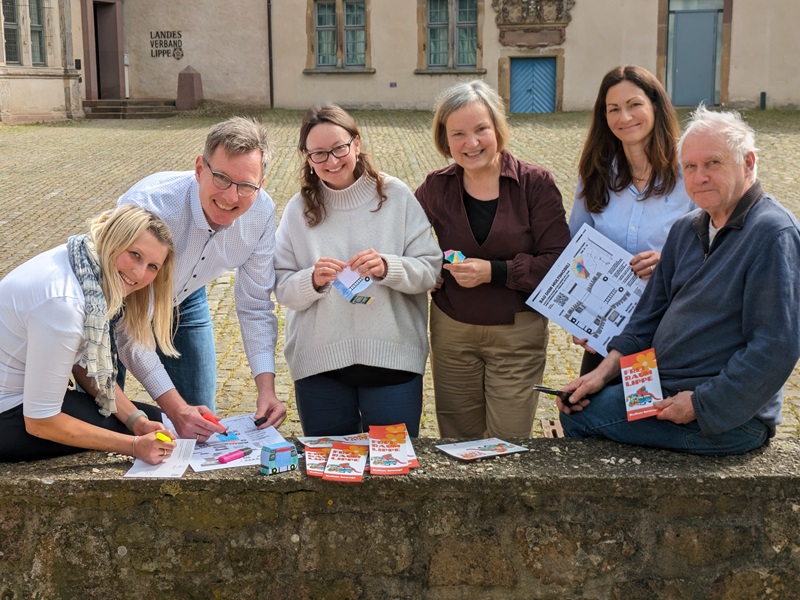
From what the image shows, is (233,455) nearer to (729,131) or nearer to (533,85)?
(729,131)

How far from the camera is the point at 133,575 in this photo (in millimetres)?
3369

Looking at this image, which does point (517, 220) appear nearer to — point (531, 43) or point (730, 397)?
point (730, 397)

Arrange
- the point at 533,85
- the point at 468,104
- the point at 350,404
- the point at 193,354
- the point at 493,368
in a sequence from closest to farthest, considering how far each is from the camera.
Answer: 1. the point at 468,104
2. the point at 350,404
3. the point at 493,368
4. the point at 193,354
5. the point at 533,85

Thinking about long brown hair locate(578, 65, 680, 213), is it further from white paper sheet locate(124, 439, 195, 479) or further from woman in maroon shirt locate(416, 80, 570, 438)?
white paper sheet locate(124, 439, 195, 479)

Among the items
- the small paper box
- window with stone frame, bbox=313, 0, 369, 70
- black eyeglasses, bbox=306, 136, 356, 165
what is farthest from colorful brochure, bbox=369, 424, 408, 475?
window with stone frame, bbox=313, 0, 369, 70

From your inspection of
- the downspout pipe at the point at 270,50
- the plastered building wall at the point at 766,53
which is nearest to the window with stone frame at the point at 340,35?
the downspout pipe at the point at 270,50

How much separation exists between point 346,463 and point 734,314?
140 centimetres

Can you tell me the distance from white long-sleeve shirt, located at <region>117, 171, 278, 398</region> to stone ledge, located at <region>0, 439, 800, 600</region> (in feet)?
2.96

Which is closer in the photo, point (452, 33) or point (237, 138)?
point (237, 138)

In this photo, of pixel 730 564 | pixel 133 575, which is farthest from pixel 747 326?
pixel 133 575

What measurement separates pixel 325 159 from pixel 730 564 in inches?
82.0

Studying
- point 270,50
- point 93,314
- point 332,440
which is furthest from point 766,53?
point 93,314

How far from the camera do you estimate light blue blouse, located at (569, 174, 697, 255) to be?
4.13 meters

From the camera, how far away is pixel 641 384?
3.49 meters
